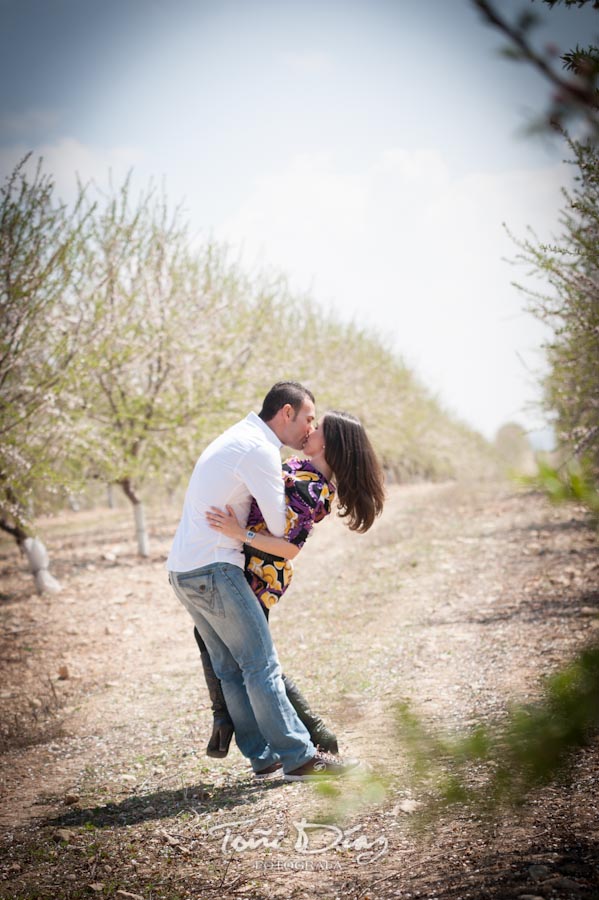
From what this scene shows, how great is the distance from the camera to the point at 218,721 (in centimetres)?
387

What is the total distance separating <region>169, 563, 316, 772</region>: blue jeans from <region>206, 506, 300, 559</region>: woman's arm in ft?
0.58

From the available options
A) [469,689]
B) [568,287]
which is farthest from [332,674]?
[568,287]

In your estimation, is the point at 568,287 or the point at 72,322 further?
the point at 72,322

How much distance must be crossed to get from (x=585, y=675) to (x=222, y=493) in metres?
2.30

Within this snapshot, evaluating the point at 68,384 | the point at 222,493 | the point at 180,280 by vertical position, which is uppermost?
the point at 180,280

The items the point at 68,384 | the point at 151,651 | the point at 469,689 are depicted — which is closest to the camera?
the point at 469,689

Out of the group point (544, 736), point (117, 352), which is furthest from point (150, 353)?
point (544, 736)

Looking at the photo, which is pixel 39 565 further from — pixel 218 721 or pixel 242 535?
pixel 242 535

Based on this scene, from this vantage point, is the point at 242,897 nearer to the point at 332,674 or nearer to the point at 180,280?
the point at 332,674

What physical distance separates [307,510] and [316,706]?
85.6 inches

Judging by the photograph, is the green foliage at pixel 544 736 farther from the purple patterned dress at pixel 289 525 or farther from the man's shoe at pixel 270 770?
the man's shoe at pixel 270 770

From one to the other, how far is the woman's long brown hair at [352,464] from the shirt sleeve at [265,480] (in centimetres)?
40

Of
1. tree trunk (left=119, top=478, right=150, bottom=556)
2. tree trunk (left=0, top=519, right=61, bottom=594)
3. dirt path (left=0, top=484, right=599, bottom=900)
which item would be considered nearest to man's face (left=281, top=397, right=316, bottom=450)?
dirt path (left=0, top=484, right=599, bottom=900)

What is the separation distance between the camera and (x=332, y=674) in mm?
5812
